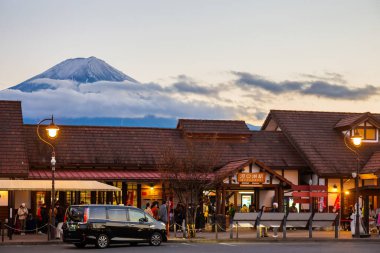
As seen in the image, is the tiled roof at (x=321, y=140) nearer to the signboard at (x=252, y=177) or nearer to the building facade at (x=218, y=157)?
the building facade at (x=218, y=157)

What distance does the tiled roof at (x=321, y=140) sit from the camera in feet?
175

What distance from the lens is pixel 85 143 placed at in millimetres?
51312

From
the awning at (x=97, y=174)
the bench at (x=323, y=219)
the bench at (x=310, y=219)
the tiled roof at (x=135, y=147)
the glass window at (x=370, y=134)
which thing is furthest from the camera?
the glass window at (x=370, y=134)

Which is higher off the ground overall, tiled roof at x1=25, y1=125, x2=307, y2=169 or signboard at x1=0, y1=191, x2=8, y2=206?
tiled roof at x1=25, y1=125, x2=307, y2=169

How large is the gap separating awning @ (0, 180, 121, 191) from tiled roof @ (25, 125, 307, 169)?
192 inches

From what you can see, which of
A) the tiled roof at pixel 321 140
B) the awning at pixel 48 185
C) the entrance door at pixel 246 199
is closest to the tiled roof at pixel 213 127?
the tiled roof at pixel 321 140

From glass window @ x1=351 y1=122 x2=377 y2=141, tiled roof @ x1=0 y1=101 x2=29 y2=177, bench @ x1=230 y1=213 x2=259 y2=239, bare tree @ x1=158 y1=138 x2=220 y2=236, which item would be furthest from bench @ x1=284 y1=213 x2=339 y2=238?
glass window @ x1=351 y1=122 x2=377 y2=141

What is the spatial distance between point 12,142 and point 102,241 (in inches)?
633

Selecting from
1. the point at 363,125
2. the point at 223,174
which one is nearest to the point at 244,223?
the point at 223,174

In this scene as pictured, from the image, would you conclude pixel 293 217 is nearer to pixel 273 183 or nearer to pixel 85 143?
pixel 273 183

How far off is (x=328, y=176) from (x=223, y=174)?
813cm

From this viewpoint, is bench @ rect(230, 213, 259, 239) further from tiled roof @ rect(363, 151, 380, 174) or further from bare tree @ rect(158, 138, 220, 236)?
tiled roof @ rect(363, 151, 380, 174)

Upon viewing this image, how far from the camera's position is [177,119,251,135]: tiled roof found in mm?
54906

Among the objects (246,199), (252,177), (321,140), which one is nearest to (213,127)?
(246,199)
